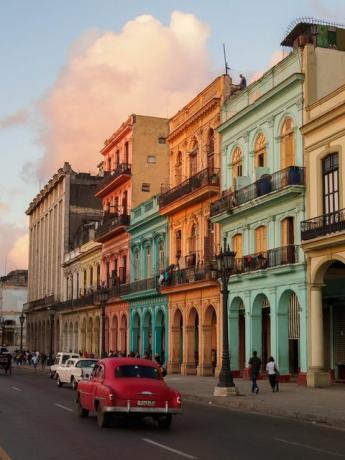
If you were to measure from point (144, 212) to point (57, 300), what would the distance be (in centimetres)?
2821

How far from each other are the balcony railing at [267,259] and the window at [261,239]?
43 cm

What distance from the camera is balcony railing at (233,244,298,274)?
31.8 metres

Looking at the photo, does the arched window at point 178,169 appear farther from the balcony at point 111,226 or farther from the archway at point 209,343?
the archway at point 209,343

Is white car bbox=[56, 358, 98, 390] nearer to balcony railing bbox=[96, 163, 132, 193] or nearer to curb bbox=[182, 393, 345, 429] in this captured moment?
curb bbox=[182, 393, 345, 429]

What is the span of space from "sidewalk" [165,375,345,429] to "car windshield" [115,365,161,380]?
170 inches

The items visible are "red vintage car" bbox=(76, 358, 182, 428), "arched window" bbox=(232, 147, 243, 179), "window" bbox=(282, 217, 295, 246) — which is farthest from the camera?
"arched window" bbox=(232, 147, 243, 179)

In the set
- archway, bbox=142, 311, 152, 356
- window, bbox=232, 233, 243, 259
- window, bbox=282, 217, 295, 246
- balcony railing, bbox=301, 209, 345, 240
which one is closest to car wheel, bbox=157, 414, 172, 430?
balcony railing, bbox=301, 209, 345, 240

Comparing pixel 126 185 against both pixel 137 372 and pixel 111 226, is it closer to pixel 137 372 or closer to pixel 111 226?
pixel 111 226

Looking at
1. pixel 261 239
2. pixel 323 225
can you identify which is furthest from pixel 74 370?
pixel 323 225

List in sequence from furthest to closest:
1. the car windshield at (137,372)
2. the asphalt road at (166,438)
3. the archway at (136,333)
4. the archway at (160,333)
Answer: the archway at (136,333) < the archway at (160,333) < the car windshield at (137,372) < the asphalt road at (166,438)

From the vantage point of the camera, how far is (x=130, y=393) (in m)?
15.3

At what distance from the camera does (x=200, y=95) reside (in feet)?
141

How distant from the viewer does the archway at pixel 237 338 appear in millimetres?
37812

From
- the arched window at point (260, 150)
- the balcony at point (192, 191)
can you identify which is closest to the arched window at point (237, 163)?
the balcony at point (192, 191)
